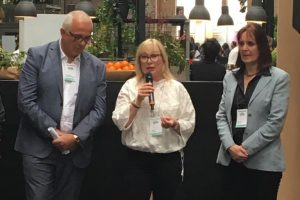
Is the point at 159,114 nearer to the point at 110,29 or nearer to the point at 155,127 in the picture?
the point at 155,127

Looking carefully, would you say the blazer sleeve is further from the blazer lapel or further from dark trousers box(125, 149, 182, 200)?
dark trousers box(125, 149, 182, 200)

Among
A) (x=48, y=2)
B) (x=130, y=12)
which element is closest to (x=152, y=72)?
(x=130, y=12)

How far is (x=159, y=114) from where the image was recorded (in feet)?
10.5

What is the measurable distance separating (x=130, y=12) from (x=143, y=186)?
395 centimetres

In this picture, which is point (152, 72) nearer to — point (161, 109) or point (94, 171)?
point (161, 109)

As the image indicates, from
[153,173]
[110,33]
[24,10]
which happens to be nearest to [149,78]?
[153,173]

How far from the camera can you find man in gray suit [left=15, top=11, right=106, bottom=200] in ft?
10.1

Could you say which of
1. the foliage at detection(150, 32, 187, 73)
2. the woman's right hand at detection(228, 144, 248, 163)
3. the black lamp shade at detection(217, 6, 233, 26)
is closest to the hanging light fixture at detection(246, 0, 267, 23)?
the foliage at detection(150, 32, 187, 73)

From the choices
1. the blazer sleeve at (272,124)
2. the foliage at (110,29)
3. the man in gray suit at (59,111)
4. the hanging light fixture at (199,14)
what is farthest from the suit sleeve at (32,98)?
the hanging light fixture at (199,14)

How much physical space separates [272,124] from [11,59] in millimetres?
2210

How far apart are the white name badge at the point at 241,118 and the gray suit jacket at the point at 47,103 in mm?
841

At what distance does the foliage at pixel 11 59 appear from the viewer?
4133 mm

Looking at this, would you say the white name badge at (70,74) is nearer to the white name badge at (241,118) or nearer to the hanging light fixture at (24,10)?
the white name badge at (241,118)

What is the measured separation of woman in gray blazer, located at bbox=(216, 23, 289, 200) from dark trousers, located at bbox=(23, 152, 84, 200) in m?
0.92
